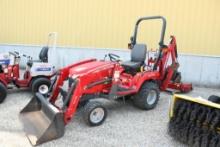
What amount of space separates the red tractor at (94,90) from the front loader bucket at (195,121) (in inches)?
42.8

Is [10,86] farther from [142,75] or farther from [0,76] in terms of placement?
[142,75]

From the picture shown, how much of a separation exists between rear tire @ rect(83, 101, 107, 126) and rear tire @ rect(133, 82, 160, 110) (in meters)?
0.80

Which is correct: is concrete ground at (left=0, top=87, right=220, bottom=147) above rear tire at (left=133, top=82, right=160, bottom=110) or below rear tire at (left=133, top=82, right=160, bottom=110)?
below


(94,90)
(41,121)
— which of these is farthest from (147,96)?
(41,121)

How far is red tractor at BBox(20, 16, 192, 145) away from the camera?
3844 mm

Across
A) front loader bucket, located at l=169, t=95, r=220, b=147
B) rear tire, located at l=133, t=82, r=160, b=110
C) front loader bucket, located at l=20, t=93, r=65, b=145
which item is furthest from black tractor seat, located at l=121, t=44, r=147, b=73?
front loader bucket, located at l=20, t=93, r=65, b=145

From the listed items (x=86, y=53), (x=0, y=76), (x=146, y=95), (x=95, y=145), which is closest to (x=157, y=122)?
(x=146, y=95)

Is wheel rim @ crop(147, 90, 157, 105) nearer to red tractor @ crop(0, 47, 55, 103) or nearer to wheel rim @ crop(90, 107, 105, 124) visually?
wheel rim @ crop(90, 107, 105, 124)

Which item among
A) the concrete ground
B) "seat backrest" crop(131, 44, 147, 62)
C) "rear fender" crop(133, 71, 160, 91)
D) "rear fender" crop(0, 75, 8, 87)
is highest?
"seat backrest" crop(131, 44, 147, 62)

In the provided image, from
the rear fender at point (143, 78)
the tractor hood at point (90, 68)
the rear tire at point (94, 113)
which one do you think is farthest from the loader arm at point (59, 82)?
the rear fender at point (143, 78)

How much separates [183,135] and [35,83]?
10.4 ft

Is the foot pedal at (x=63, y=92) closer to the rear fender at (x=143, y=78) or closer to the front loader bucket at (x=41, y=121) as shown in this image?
the front loader bucket at (x=41, y=121)

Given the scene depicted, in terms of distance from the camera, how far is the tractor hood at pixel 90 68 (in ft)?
14.2

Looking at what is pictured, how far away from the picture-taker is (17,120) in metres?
4.33
